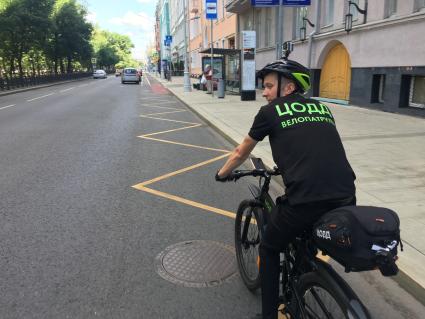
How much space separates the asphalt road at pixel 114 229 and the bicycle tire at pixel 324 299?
0.86m

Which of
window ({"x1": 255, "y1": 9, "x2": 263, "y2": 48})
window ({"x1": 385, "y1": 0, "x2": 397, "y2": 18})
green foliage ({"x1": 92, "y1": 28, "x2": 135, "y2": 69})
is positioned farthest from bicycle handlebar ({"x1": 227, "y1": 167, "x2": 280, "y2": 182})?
green foliage ({"x1": 92, "y1": 28, "x2": 135, "y2": 69})

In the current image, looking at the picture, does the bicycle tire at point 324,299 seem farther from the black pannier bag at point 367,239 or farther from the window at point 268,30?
the window at point 268,30

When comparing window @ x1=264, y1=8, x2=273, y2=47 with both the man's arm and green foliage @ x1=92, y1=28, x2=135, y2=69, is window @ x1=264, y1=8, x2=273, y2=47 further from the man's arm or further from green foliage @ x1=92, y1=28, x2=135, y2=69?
green foliage @ x1=92, y1=28, x2=135, y2=69

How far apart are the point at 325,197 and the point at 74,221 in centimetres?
348

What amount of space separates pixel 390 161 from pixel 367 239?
220 inches

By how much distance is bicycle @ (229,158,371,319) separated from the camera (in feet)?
6.83

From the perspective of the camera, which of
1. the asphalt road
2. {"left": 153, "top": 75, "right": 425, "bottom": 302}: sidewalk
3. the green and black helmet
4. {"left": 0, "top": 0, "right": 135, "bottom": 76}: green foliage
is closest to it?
the green and black helmet

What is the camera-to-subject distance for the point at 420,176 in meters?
6.16

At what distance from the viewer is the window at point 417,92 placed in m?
12.1

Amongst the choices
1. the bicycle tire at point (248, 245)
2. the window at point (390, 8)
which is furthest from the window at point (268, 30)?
the bicycle tire at point (248, 245)

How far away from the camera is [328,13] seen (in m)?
17.3

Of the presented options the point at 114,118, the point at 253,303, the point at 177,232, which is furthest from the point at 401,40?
the point at 253,303

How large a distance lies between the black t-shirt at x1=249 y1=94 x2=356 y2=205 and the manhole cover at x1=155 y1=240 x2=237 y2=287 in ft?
5.15

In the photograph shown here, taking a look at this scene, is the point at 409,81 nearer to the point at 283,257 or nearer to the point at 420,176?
the point at 420,176
